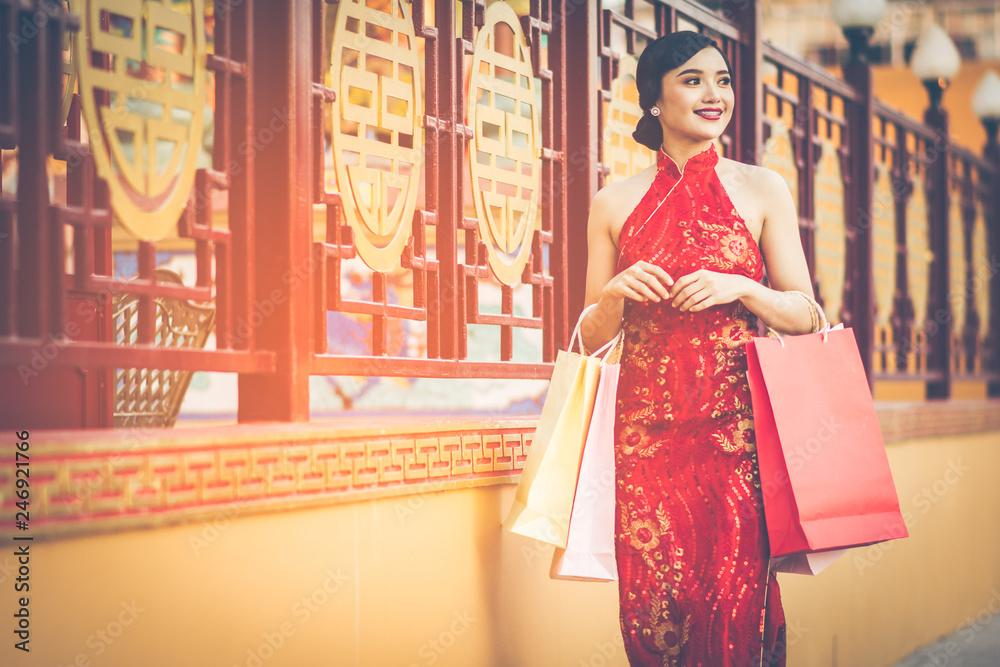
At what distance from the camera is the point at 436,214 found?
2744mm

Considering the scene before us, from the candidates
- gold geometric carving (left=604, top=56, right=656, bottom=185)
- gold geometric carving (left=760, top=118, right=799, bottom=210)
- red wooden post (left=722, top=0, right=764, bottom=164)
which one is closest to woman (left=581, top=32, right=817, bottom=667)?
gold geometric carving (left=604, top=56, right=656, bottom=185)

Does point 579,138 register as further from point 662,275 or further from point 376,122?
point 662,275

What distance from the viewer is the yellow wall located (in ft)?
5.55

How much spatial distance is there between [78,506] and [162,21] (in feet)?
3.02

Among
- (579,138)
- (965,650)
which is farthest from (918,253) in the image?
(579,138)

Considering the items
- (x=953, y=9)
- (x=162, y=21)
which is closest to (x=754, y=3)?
(x=162, y=21)

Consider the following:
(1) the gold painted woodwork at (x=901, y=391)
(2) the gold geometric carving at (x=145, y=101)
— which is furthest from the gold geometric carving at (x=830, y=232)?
(1) the gold painted woodwork at (x=901, y=391)

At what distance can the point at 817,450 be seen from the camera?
7.75 feet

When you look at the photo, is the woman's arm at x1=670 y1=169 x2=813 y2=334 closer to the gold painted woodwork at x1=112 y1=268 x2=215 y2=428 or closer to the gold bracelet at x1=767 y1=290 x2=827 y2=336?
the gold bracelet at x1=767 y1=290 x2=827 y2=336

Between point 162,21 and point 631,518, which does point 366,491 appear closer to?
point 631,518

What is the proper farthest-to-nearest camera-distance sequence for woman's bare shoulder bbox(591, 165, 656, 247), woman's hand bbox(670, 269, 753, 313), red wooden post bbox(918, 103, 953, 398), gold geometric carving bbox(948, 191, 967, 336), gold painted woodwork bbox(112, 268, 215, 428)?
gold geometric carving bbox(948, 191, 967, 336)
red wooden post bbox(918, 103, 953, 398)
gold painted woodwork bbox(112, 268, 215, 428)
woman's bare shoulder bbox(591, 165, 656, 247)
woman's hand bbox(670, 269, 753, 313)

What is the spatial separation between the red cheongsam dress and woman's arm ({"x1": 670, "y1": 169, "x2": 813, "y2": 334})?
68 millimetres

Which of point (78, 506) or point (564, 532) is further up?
point (78, 506)

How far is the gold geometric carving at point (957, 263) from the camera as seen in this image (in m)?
6.72
